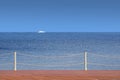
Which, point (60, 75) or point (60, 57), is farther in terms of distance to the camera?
point (60, 57)

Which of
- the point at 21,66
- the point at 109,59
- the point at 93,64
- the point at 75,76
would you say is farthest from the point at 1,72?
the point at 109,59

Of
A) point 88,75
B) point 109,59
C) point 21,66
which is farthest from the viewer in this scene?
point 109,59

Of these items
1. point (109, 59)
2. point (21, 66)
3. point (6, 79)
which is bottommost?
point (6, 79)

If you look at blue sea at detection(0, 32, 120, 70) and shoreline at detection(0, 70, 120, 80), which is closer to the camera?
shoreline at detection(0, 70, 120, 80)

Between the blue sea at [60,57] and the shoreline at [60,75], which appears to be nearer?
the shoreline at [60,75]

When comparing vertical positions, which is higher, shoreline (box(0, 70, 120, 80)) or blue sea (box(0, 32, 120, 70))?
blue sea (box(0, 32, 120, 70))

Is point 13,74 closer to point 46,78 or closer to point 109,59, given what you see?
point 46,78

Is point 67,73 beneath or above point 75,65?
beneath

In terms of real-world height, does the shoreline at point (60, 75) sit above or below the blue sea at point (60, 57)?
below

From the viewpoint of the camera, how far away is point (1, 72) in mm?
16250

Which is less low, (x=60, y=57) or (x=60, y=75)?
(x=60, y=57)

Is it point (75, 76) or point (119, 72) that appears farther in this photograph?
point (119, 72)

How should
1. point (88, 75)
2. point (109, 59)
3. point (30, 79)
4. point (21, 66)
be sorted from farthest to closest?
1. point (109, 59)
2. point (21, 66)
3. point (88, 75)
4. point (30, 79)

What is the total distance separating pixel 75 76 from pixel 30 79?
5.52 feet
